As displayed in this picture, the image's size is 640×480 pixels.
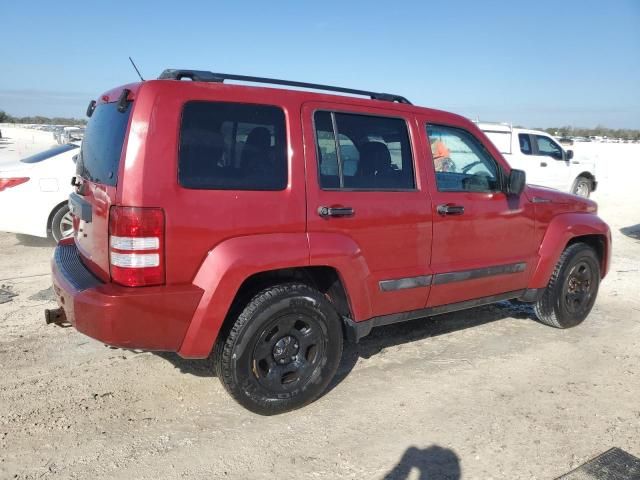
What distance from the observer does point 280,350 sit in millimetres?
3238

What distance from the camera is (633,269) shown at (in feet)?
24.0

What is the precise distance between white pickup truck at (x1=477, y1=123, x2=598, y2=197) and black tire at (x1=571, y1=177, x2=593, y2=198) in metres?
0.09

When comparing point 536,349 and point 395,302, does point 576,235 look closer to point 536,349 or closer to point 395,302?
point 536,349

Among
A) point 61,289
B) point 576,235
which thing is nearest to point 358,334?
point 61,289

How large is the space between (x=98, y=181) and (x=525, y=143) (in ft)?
38.6

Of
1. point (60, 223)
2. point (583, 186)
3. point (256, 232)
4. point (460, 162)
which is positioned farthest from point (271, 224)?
point (583, 186)

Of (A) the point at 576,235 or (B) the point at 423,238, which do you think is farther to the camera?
(A) the point at 576,235

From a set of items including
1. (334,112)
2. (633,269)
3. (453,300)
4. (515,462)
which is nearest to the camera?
(515,462)

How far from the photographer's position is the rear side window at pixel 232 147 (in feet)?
9.37

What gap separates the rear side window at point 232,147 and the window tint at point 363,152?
30 centimetres

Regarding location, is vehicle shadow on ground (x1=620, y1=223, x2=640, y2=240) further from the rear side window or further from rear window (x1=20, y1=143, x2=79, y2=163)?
rear window (x1=20, y1=143, x2=79, y2=163)

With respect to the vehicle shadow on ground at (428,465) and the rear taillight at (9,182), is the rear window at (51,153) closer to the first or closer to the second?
the rear taillight at (9,182)

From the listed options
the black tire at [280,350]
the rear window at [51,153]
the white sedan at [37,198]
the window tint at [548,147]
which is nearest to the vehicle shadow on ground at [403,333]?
the black tire at [280,350]

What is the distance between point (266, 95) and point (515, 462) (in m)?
2.50
